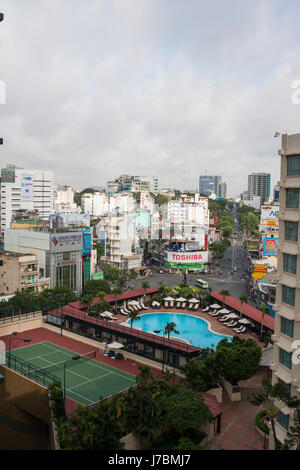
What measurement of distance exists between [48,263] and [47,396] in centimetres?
3634

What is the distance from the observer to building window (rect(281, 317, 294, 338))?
67.1ft

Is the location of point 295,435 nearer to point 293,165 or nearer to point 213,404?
point 213,404

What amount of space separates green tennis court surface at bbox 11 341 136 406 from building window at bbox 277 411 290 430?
10775 millimetres

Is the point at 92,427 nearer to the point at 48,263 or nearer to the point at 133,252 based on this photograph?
the point at 48,263

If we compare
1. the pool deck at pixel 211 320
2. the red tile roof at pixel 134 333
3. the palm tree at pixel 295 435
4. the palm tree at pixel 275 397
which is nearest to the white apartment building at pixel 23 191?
the pool deck at pixel 211 320

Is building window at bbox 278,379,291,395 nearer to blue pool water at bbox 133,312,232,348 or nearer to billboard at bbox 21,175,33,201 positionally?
blue pool water at bbox 133,312,232,348

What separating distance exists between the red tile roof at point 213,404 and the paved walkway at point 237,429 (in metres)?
1.37

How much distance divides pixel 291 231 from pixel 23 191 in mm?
109864

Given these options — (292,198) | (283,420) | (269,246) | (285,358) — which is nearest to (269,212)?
(269,246)

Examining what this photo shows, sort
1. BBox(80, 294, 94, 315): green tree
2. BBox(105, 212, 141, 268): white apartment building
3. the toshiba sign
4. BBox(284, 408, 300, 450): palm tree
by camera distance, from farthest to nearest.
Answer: the toshiba sign, BBox(105, 212, 141, 268): white apartment building, BBox(80, 294, 94, 315): green tree, BBox(284, 408, 300, 450): palm tree

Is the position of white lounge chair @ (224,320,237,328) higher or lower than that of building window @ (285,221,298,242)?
lower

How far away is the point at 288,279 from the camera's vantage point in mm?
20719

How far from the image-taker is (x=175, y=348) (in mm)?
31422

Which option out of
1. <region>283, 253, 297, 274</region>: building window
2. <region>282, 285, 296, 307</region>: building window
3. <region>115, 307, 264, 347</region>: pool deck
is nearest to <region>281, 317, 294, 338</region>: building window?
<region>282, 285, 296, 307</region>: building window
